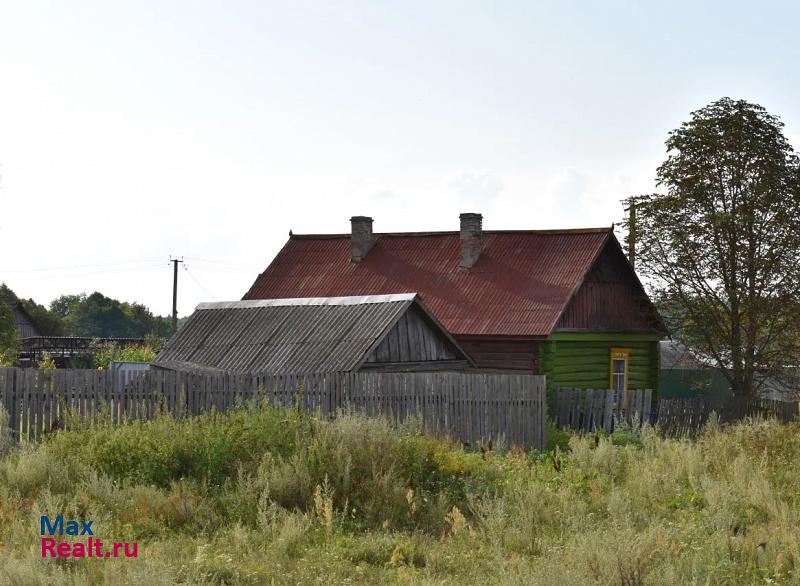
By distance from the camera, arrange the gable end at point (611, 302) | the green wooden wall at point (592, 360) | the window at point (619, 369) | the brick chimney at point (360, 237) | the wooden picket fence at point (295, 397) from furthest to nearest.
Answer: the brick chimney at point (360, 237) → the window at point (619, 369) → the gable end at point (611, 302) → the green wooden wall at point (592, 360) → the wooden picket fence at point (295, 397)

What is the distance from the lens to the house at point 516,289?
24.0 meters

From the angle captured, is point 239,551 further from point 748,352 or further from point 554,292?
point 748,352

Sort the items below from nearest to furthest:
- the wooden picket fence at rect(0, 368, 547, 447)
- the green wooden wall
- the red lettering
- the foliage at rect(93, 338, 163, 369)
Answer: the red lettering < the wooden picket fence at rect(0, 368, 547, 447) < the green wooden wall < the foliage at rect(93, 338, 163, 369)

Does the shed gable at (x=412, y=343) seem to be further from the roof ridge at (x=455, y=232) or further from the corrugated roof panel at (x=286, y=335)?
the roof ridge at (x=455, y=232)

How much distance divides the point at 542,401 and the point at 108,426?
8.26 m

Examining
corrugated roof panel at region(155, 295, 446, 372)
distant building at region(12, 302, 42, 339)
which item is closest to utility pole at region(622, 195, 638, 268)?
corrugated roof panel at region(155, 295, 446, 372)

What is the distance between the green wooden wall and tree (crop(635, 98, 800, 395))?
1504 millimetres

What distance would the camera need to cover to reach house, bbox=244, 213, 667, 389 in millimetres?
24031

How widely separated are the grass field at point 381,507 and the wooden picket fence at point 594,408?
768 centimetres

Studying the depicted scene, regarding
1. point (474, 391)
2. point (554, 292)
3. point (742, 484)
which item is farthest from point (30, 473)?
point (554, 292)

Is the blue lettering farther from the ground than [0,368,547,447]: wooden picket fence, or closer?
closer

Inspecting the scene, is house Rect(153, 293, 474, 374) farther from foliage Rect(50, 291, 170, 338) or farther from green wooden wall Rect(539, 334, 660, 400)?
foliage Rect(50, 291, 170, 338)

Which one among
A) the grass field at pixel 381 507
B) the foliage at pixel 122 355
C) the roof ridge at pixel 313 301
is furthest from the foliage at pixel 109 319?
the grass field at pixel 381 507

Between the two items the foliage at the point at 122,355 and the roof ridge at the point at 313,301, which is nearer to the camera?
the roof ridge at the point at 313,301
